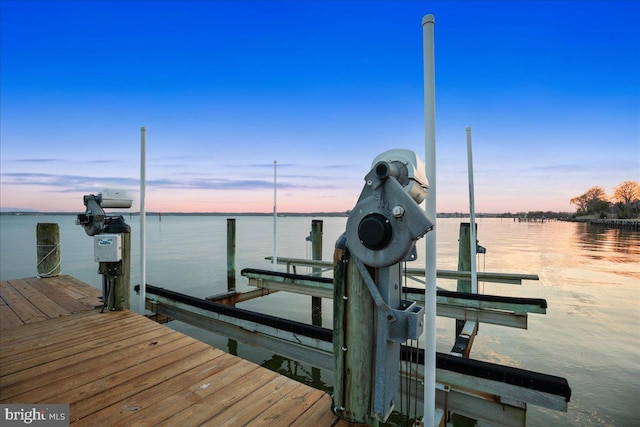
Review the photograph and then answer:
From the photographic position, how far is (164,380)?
2.78 metres

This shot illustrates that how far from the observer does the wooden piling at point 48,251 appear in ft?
25.3

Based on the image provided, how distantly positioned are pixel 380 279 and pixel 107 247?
13.8 ft

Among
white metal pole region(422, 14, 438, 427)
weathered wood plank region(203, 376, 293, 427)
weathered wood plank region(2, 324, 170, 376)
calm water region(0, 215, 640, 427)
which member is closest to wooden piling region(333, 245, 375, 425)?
white metal pole region(422, 14, 438, 427)

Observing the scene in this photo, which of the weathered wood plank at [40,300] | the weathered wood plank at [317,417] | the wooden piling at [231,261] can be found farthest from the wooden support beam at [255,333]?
the wooden piling at [231,261]

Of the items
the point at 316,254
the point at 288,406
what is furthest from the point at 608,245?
the point at 288,406

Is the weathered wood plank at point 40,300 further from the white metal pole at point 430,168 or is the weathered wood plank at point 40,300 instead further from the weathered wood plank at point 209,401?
the white metal pole at point 430,168

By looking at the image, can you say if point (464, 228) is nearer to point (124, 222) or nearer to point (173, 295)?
point (173, 295)

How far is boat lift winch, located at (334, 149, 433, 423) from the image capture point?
1.82m

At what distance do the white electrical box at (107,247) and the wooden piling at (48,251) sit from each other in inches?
184

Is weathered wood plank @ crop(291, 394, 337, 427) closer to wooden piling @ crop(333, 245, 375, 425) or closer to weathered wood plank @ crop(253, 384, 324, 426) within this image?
weathered wood plank @ crop(253, 384, 324, 426)

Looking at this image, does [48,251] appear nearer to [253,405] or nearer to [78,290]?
[78,290]

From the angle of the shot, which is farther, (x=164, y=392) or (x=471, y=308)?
(x=471, y=308)

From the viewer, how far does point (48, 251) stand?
786 centimetres

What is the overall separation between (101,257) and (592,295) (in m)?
15.1
